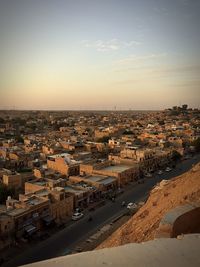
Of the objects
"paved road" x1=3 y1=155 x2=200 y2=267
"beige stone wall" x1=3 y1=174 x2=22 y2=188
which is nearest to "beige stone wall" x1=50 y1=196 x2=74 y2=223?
"paved road" x1=3 y1=155 x2=200 y2=267

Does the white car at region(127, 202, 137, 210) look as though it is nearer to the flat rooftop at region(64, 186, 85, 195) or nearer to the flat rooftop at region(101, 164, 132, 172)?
the flat rooftop at region(64, 186, 85, 195)

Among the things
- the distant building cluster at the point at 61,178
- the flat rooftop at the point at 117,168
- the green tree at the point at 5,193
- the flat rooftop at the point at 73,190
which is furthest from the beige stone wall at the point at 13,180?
the flat rooftop at the point at 117,168

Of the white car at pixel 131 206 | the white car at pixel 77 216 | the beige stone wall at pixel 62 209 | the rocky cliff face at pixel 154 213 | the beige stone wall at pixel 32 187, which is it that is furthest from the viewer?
the beige stone wall at pixel 32 187

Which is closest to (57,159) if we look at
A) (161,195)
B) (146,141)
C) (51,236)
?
(51,236)

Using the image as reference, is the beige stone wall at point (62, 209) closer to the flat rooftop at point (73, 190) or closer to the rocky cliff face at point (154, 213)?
the flat rooftop at point (73, 190)

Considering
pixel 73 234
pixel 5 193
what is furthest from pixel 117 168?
pixel 73 234

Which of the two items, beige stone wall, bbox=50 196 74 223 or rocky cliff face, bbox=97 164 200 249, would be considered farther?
beige stone wall, bbox=50 196 74 223
